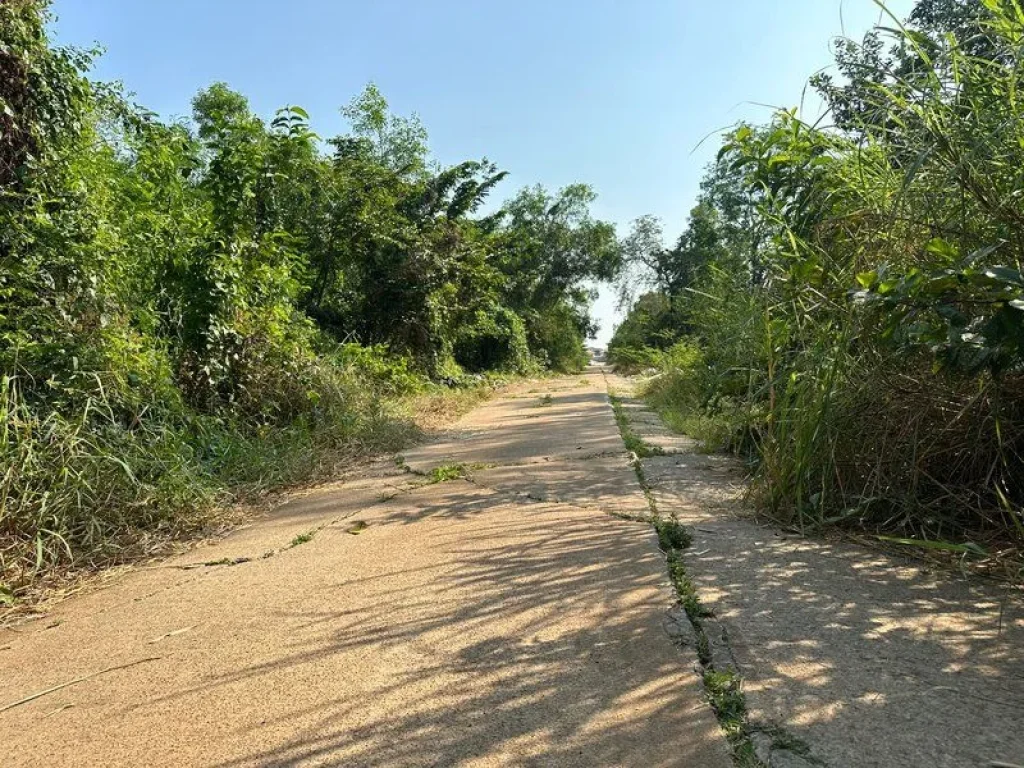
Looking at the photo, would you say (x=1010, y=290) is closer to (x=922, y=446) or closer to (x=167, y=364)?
(x=922, y=446)

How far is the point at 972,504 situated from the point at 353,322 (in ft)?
36.6

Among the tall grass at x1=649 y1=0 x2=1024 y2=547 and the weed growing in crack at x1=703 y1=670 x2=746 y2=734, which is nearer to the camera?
the weed growing in crack at x1=703 y1=670 x2=746 y2=734

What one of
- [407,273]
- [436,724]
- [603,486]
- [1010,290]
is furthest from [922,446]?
[407,273]

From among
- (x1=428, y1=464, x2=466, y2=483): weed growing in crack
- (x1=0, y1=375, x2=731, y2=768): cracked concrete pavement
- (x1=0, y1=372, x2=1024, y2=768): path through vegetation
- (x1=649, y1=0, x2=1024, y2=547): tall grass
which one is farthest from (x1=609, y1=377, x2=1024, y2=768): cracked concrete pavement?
(x1=428, y1=464, x2=466, y2=483): weed growing in crack

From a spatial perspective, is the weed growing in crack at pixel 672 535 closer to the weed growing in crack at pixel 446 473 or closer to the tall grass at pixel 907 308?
the tall grass at pixel 907 308

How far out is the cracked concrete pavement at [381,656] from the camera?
143 centimetres

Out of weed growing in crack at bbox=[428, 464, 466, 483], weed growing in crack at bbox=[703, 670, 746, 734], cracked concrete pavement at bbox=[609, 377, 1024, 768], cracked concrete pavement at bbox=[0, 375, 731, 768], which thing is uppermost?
weed growing in crack at bbox=[428, 464, 466, 483]

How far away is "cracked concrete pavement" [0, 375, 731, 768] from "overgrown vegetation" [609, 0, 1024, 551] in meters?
0.92

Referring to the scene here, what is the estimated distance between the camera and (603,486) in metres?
3.87

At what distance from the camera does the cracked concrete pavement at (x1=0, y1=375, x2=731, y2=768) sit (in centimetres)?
143

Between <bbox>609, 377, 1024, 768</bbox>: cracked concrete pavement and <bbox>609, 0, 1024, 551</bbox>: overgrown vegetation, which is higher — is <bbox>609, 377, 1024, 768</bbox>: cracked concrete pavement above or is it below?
below

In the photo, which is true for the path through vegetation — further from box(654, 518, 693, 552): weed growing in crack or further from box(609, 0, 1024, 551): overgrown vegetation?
box(609, 0, 1024, 551): overgrown vegetation

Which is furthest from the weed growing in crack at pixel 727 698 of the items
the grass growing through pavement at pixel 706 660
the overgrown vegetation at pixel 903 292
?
the overgrown vegetation at pixel 903 292

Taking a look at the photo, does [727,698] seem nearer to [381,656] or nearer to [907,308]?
[381,656]
